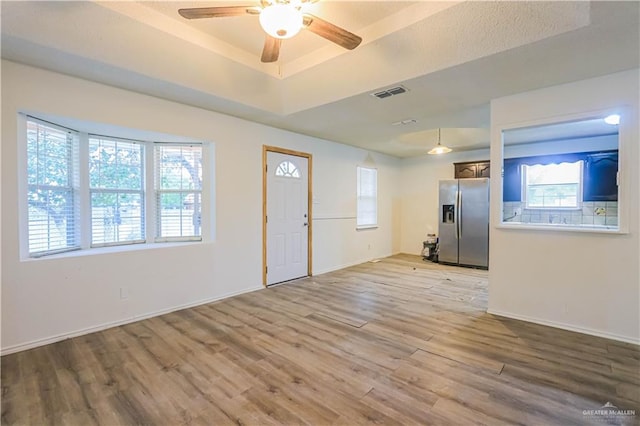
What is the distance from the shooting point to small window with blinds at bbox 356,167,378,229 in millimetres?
6469

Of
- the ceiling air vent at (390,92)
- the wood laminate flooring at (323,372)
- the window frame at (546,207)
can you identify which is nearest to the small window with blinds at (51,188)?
the wood laminate flooring at (323,372)

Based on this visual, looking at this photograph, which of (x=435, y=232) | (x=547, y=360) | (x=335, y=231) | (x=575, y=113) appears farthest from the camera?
(x=435, y=232)

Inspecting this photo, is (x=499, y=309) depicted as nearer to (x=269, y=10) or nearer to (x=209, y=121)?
(x=269, y=10)

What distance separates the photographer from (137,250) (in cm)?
328

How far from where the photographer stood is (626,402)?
1.88m

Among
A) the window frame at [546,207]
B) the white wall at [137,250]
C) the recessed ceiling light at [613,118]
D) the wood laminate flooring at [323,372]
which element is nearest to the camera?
the wood laminate flooring at [323,372]

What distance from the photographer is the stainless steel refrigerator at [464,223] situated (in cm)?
591

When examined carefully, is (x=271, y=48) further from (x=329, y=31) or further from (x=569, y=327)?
(x=569, y=327)

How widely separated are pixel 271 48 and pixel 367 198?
15.5 feet

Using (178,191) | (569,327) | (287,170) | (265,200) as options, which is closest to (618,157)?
(569,327)

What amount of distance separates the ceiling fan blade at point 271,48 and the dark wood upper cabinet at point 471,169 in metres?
5.54

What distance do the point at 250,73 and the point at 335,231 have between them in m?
3.27

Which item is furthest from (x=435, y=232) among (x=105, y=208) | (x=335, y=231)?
(x=105, y=208)

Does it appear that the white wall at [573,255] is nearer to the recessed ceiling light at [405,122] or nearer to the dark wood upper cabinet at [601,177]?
the recessed ceiling light at [405,122]
